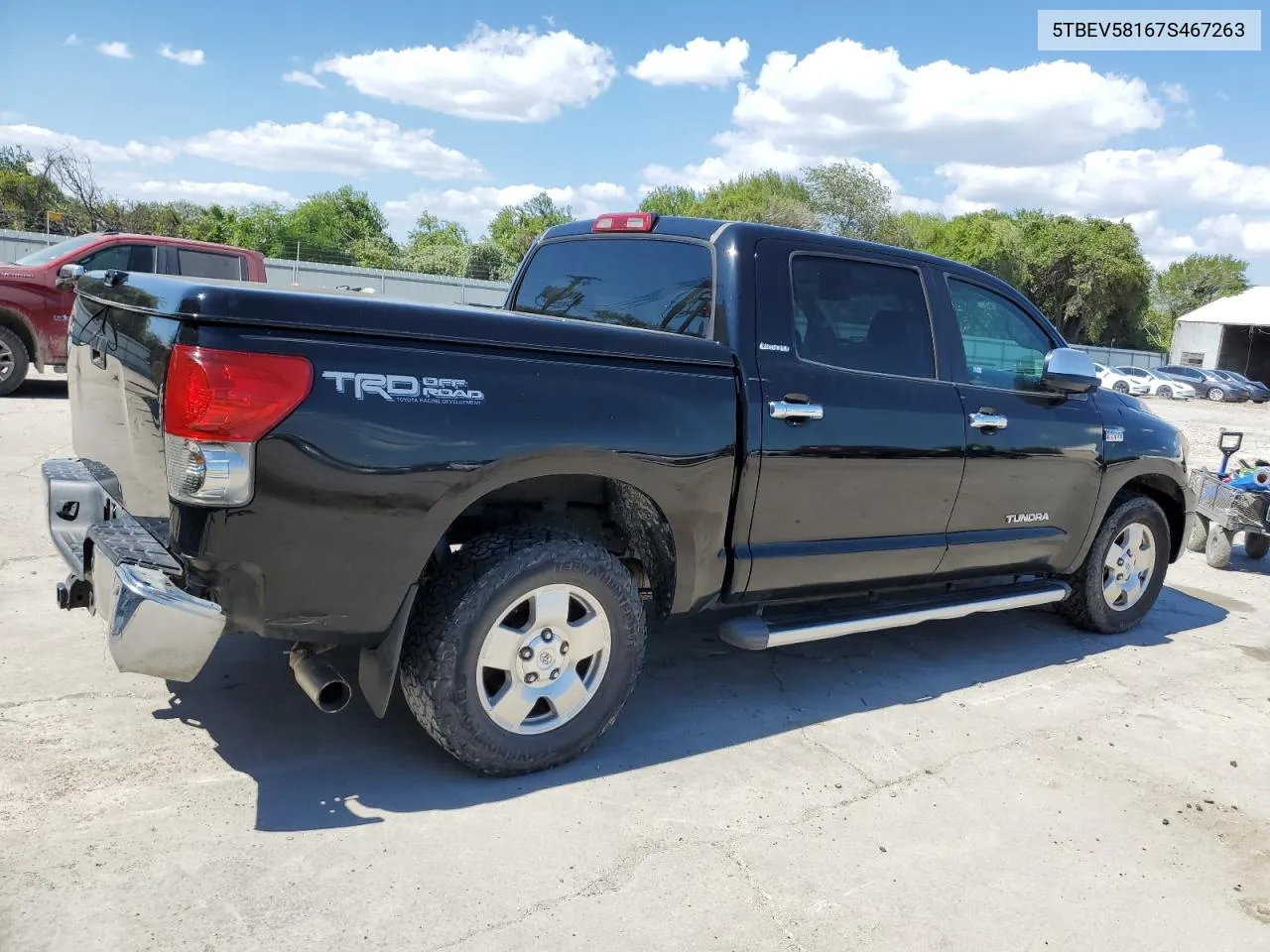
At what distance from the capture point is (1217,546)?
804 cm

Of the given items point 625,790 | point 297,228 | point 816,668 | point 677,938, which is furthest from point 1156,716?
point 297,228

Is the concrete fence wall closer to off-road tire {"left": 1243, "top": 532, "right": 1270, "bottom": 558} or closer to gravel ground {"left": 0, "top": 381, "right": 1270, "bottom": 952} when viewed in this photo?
off-road tire {"left": 1243, "top": 532, "right": 1270, "bottom": 558}

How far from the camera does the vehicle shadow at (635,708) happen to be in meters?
3.29

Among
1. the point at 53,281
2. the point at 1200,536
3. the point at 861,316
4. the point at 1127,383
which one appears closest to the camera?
the point at 861,316

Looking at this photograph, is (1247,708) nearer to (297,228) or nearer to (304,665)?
(304,665)

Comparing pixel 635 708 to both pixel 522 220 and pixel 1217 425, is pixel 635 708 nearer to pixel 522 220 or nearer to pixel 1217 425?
pixel 1217 425

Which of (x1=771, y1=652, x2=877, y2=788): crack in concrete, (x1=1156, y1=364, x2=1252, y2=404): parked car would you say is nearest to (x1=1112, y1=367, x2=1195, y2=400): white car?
(x1=1156, y1=364, x2=1252, y2=404): parked car

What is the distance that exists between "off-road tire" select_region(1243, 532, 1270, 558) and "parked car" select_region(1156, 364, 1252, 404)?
36.8m

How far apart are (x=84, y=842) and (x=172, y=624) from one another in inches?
28.6

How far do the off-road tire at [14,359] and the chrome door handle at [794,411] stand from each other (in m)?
10.2

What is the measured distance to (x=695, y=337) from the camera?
151 inches

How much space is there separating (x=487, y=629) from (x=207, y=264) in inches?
386

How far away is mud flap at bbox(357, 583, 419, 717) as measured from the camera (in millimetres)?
3107

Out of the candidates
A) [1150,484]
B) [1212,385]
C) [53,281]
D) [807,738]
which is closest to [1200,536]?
[1150,484]
